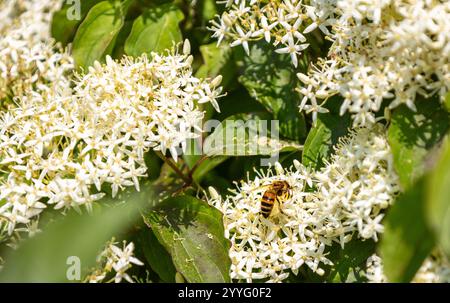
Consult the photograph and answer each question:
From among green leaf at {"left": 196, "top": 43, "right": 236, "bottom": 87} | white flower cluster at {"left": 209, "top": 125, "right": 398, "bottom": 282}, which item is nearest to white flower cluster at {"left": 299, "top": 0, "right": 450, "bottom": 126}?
white flower cluster at {"left": 209, "top": 125, "right": 398, "bottom": 282}

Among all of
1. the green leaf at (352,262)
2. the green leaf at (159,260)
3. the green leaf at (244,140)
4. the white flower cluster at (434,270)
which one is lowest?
the green leaf at (159,260)

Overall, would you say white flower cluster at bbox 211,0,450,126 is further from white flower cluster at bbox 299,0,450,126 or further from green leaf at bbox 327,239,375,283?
green leaf at bbox 327,239,375,283

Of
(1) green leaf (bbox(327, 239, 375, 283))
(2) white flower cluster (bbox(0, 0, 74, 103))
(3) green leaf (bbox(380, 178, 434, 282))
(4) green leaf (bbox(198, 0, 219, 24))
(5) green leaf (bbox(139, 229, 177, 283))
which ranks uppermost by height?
(4) green leaf (bbox(198, 0, 219, 24))

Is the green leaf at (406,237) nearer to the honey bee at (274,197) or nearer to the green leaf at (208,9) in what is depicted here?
the honey bee at (274,197)

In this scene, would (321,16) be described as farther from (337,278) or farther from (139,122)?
(337,278)

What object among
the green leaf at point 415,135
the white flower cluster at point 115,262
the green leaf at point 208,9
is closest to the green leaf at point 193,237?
the white flower cluster at point 115,262

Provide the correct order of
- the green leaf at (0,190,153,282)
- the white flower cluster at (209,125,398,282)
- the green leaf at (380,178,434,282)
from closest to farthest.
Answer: the green leaf at (0,190,153,282), the green leaf at (380,178,434,282), the white flower cluster at (209,125,398,282)

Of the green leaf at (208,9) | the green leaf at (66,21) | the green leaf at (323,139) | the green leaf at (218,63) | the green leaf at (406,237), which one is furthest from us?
the green leaf at (66,21)
